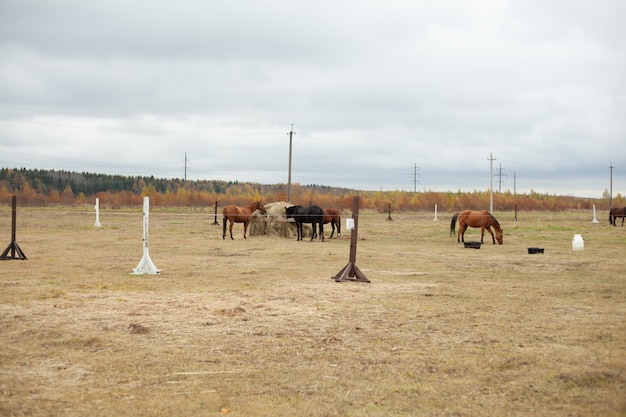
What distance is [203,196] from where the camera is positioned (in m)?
90.8

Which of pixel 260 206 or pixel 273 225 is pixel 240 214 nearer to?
pixel 260 206

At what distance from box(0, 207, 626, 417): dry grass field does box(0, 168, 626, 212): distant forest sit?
39.6 m

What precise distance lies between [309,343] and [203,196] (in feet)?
283

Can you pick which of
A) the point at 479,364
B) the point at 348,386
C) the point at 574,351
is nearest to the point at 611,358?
the point at 574,351

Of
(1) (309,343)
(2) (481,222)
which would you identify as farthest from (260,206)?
(1) (309,343)

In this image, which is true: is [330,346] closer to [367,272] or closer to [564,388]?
[564,388]

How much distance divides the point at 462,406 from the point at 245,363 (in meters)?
2.26

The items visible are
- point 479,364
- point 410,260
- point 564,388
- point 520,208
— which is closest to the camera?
point 564,388

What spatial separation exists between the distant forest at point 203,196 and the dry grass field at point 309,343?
39.6 metres

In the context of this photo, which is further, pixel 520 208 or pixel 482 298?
pixel 520 208

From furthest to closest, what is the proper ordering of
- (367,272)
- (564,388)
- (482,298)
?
(367,272) < (482,298) < (564,388)

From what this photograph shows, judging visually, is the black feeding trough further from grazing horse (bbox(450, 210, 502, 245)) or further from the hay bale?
the hay bale

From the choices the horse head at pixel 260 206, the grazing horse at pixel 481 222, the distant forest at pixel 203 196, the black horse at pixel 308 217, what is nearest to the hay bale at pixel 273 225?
the horse head at pixel 260 206

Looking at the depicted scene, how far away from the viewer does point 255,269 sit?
1383cm
